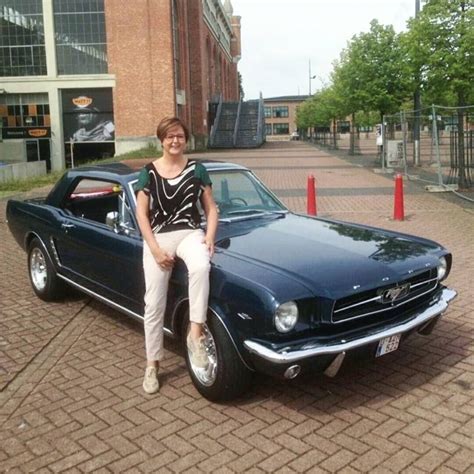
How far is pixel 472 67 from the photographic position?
51.2 feet

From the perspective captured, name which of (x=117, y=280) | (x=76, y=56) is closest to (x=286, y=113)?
(x=76, y=56)

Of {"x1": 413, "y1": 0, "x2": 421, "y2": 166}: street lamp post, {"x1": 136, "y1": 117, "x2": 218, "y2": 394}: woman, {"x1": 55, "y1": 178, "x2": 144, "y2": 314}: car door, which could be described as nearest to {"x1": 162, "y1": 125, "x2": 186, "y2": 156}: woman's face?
{"x1": 136, "y1": 117, "x2": 218, "y2": 394}: woman

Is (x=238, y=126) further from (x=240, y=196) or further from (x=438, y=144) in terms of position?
(x=240, y=196)

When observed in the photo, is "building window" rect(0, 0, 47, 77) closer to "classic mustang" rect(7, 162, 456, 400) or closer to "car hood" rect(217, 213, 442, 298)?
"classic mustang" rect(7, 162, 456, 400)

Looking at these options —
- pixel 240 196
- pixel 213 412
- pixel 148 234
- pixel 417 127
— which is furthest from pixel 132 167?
pixel 417 127

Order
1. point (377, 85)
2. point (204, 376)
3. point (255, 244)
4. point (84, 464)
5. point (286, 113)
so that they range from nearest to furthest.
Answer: point (84, 464) → point (204, 376) → point (255, 244) → point (377, 85) → point (286, 113)

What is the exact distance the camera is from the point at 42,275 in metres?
6.54

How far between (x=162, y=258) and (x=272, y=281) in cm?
76

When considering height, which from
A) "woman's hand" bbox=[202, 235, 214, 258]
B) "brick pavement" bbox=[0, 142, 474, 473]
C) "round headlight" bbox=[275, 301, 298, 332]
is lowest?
"brick pavement" bbox=[0, 142, 474, 473]

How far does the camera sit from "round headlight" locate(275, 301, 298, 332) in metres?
3.59

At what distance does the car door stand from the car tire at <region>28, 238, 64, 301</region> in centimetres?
32

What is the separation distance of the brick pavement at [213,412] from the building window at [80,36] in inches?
1338

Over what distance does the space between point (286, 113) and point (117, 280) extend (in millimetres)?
136083

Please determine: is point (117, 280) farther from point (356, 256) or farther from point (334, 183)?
point (334, 183)
